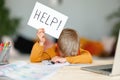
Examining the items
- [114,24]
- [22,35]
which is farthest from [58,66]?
[114,24]

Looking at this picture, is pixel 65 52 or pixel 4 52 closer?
pixel 4 52

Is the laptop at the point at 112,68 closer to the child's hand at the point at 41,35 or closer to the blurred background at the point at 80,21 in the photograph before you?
the child's hand at the point at 41,35

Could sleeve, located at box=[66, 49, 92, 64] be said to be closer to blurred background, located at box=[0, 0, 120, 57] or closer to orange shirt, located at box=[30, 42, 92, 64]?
orange shirt, located at box=[30, 42, 92, 64]

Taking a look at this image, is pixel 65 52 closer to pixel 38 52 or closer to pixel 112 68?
pixel 38 52

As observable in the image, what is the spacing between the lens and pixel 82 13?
4871mm

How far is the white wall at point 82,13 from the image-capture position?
185 inches

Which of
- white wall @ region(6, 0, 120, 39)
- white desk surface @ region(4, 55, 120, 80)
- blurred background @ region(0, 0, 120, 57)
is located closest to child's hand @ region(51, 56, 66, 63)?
white desk surface @ region(4, 55, 120, 80)

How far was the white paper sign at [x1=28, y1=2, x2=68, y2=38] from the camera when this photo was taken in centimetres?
137

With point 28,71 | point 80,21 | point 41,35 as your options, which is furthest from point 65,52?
point 80,21

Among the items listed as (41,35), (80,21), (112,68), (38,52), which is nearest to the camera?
(112,68)

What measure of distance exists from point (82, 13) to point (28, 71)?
3591 millimetres

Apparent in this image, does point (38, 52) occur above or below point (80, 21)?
below

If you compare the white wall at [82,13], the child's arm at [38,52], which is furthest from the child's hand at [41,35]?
the white wall at [82,13]

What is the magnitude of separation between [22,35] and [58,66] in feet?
10.5
